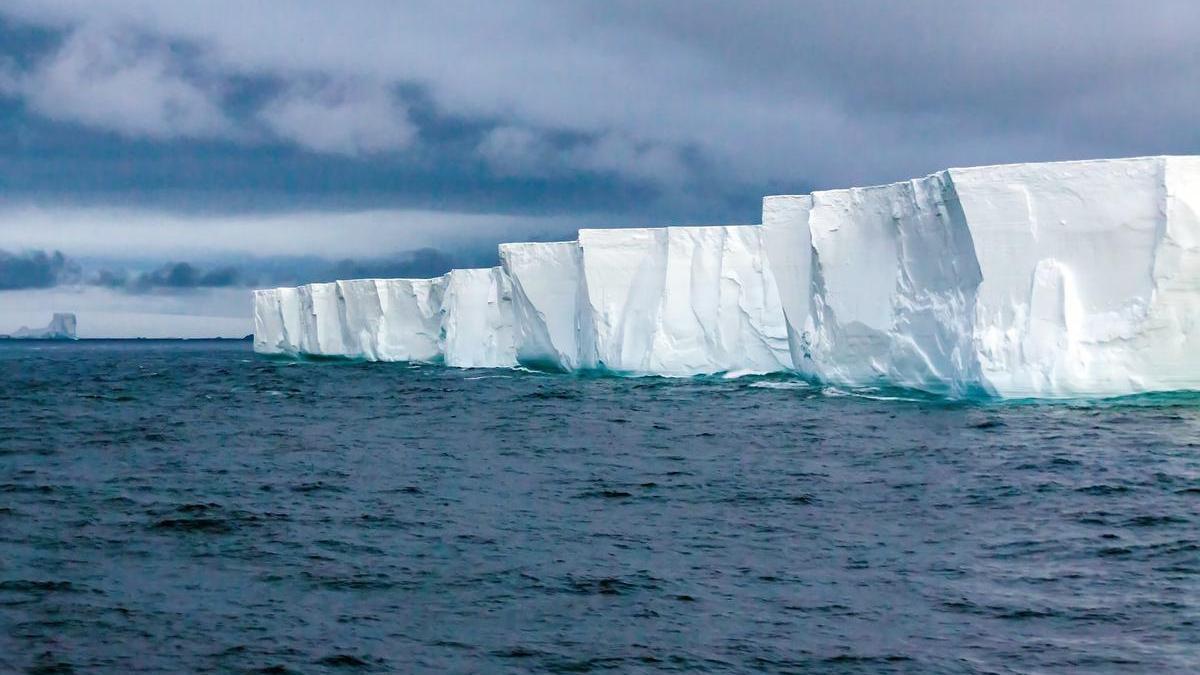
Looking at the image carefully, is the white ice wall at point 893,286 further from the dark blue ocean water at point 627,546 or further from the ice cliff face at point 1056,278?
the dark blue ocean water at point 627,546

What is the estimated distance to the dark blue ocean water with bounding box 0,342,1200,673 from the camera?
6.26m

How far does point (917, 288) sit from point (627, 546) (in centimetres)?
1116

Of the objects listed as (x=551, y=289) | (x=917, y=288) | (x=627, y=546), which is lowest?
(x=627, y=546)

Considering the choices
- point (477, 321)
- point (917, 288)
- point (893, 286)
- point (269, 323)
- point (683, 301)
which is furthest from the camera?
point (269, 323)

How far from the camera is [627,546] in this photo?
8.66 m

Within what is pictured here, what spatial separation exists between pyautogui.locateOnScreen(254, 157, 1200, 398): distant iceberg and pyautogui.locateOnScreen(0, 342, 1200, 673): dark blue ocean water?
2.94ft

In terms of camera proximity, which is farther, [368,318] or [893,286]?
[368,318]

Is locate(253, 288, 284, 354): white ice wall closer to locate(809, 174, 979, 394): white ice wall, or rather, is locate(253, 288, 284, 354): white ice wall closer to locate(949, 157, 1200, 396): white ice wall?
locate(809, 174, 979, 394): white ice wall

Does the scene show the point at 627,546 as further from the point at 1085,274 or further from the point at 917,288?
the point at 917,288

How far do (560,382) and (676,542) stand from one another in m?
18.7

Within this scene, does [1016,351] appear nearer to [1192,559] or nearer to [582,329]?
[1192,559]

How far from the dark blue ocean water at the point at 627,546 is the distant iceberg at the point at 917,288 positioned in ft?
2.94

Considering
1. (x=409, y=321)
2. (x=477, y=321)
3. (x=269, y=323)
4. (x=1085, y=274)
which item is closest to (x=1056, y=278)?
(x=1085, y=274)

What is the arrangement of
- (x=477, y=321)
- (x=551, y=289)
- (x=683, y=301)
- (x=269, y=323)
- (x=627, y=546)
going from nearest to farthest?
(x=627, y=546) → (x=683, y=301) → (x=551, y=289) → (x=477, y=321) → (x=269, y=323)
